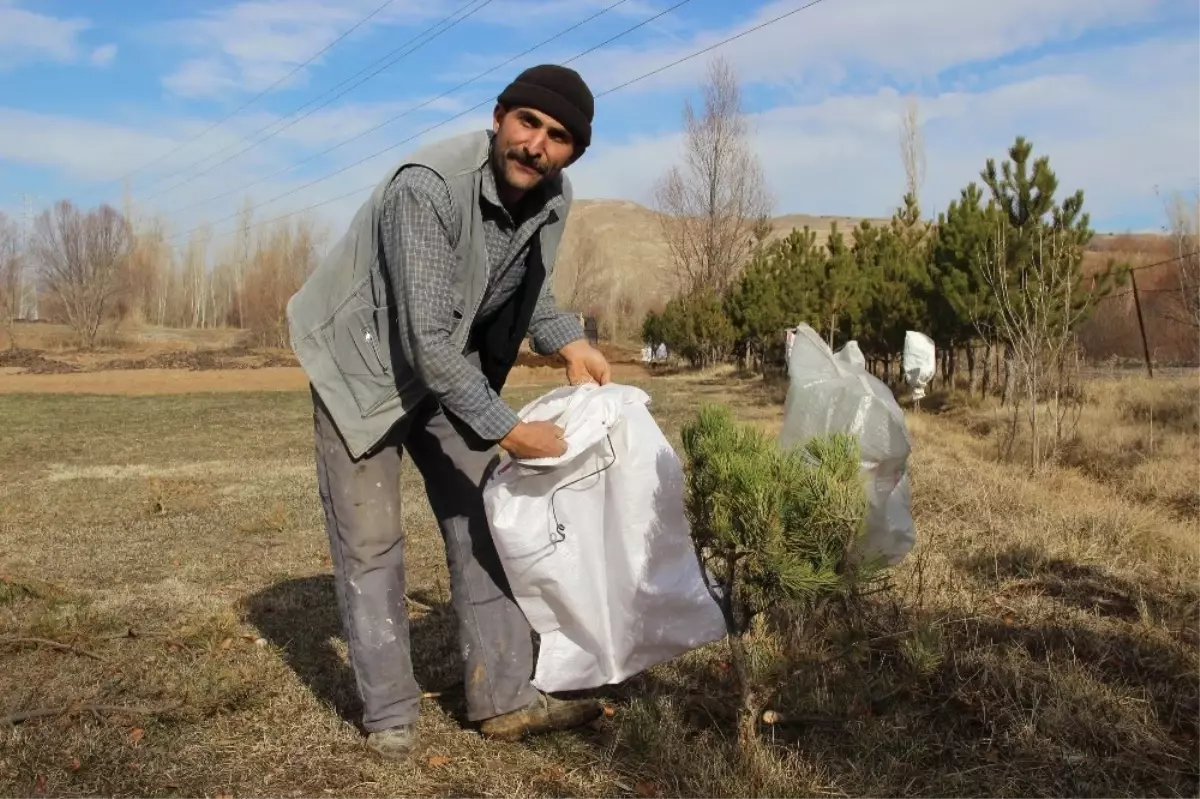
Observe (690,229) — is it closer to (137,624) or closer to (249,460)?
(249,460)

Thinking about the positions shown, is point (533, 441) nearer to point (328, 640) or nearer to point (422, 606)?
point (328, 640)

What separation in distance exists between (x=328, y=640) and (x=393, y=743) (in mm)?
1258

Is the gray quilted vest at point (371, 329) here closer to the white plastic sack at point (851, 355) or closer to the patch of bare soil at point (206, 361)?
the white plastic sack at point (851, 355)

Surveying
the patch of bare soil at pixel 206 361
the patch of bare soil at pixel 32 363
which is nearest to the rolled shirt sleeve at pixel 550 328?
the patch of bare soil at pixel 206 361

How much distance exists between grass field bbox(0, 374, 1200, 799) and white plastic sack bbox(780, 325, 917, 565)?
0.98 feet

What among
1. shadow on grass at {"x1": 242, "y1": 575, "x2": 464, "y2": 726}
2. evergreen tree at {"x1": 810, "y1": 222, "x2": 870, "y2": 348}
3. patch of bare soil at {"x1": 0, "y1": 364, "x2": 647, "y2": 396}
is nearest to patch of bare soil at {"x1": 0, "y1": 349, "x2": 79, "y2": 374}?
patch of bare soil at {"x1": 0, "y1": 364, "x2": 647, "y2": 396}

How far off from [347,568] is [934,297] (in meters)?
13.6

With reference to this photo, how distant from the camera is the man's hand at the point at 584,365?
10.1 feet

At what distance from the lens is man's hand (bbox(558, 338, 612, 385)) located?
3.08m

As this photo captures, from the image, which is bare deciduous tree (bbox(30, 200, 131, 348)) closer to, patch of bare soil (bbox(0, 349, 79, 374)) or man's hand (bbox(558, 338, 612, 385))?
patch of bare soil (bbox(0, 349, 79, 374))

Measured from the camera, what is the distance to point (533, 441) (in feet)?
8.32

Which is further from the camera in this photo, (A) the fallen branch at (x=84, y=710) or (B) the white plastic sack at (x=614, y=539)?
(A) the fallen branch at (x=84, y=710)

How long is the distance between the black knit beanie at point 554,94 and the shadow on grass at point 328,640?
1806 millimetres

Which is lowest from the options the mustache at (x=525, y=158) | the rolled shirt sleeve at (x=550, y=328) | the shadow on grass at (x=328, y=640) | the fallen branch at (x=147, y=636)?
the shadow on grass at (x=328, y=640)
